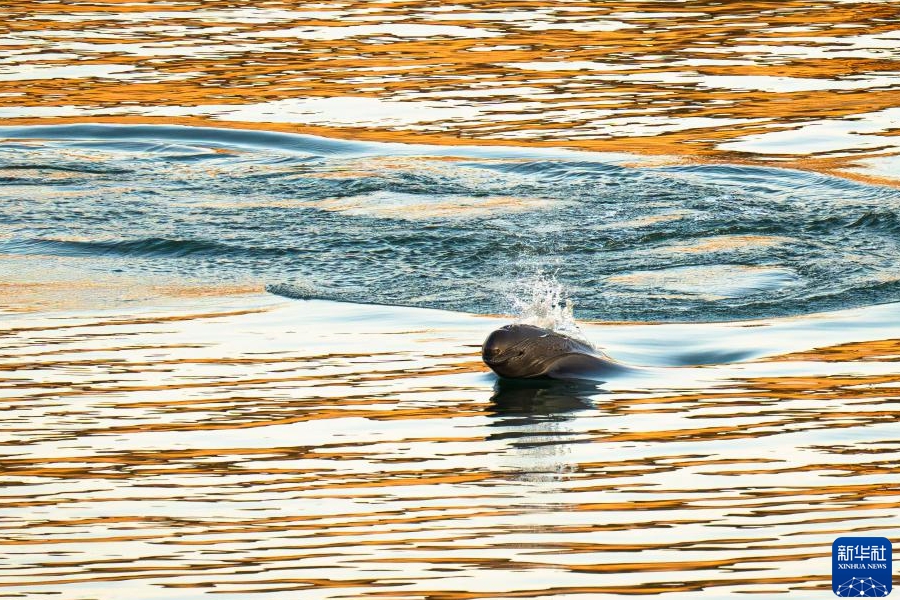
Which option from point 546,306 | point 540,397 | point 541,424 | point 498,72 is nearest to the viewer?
point 541,424

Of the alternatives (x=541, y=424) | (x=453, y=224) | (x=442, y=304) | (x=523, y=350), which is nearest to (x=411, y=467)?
(x=541, y=424)

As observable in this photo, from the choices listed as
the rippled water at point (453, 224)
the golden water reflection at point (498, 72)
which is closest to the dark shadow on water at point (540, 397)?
the rippled water at point (453, 224)

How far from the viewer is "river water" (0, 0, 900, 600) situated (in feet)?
17.9

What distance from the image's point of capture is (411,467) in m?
6.37

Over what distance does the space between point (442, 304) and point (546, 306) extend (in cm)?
75

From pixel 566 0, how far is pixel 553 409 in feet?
52.0

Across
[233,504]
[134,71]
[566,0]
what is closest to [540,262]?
[233,504]

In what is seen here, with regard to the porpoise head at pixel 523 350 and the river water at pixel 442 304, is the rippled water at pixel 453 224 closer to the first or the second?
the river water at pixel 442 304

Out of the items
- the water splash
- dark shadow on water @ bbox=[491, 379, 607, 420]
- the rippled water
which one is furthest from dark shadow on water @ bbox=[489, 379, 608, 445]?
the rippled water

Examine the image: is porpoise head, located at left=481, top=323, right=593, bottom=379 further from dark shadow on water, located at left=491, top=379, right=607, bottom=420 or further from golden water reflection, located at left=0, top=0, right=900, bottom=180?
golden water reflection, located at left=0, top=0, right=900, bottom=180

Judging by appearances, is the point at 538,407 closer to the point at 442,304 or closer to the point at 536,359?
the point at 536,359

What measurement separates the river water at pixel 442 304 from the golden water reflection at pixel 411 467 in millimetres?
22

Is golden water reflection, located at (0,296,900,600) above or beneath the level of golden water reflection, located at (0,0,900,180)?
beneath

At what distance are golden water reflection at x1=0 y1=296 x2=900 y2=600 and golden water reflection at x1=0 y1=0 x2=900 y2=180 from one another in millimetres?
6200
